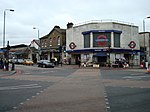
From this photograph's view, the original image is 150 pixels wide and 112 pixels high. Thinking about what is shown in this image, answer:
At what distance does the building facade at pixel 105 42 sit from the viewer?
48.0 metres

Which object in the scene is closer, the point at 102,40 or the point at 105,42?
the point at 105,42

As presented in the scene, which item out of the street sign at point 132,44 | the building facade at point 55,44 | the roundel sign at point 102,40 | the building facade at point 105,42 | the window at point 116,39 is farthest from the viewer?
the building facade at point 55,44

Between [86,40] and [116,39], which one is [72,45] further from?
[116,39]

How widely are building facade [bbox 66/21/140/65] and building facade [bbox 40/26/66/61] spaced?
5789 millimetres

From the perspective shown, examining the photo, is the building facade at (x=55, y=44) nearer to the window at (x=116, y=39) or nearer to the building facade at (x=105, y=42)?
the building facade at (x=105, y=42)

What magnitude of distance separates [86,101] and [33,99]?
2283 millimetres

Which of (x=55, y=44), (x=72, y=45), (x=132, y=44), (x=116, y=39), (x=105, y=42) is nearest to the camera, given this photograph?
(x=105, y=42)

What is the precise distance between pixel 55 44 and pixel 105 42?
17.2 metres

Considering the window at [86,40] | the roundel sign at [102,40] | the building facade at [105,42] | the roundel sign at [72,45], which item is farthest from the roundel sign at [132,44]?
the roundel sign at [72,45]

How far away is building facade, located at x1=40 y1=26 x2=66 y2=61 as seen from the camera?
59.2 metres

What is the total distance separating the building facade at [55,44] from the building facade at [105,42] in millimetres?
5789

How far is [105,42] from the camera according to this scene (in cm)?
4812

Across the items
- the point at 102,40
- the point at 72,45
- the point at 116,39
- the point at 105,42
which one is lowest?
the point at 72,45

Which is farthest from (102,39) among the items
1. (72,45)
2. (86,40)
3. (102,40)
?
(72,45)
